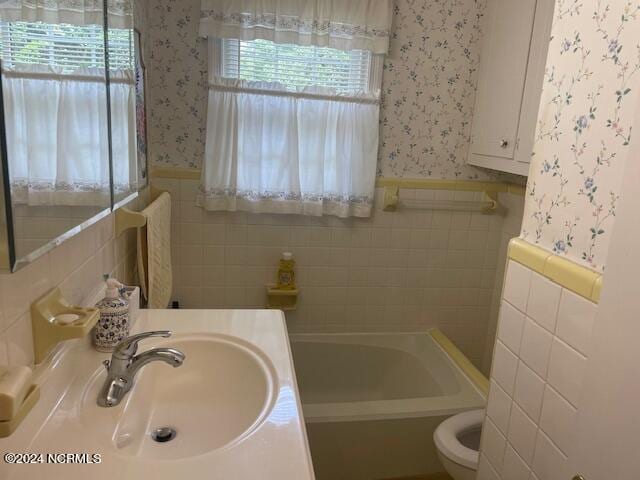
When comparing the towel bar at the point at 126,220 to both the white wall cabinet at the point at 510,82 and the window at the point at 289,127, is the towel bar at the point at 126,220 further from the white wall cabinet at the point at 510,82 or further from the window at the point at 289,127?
the white wall cabinet at the point at 510,82

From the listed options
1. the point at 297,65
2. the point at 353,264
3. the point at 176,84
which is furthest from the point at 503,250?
the point at 176,84

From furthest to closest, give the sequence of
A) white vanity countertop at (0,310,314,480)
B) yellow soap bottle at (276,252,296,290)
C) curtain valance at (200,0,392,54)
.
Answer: yellow soap bottle at (276,252,296,290) → curtain valance at (200,0,392,54) → white vanity countertop at (0,310,314,480)

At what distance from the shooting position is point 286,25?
204cm

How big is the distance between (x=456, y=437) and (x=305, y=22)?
6.07 feet

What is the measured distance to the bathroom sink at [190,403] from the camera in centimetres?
93

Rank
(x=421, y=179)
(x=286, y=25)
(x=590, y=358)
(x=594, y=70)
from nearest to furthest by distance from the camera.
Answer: (x=590, y=358) < (x=594, y=70) < (x=286, y=25) < (x=421, y=179)

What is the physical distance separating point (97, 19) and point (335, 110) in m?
1.23

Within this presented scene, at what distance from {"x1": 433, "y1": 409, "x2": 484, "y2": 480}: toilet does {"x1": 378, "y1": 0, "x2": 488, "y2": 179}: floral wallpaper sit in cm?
119

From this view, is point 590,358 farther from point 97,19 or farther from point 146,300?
point 146,300

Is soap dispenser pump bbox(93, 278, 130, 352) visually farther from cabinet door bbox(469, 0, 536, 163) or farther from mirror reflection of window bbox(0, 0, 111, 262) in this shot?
cabinet door bbox(469, 0, 536, 163)

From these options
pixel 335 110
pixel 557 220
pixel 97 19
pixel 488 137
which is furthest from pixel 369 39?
pixel 557 220

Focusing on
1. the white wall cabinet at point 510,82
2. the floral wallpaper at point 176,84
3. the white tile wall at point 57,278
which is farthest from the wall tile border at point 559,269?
the floral wallpaper at point 176,84

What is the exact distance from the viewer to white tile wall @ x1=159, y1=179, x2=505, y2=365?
2.29 metres

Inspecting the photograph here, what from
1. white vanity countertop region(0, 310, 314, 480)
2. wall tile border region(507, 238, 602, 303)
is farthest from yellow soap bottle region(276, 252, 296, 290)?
wall tile border region(507, 238, 602, 303)
